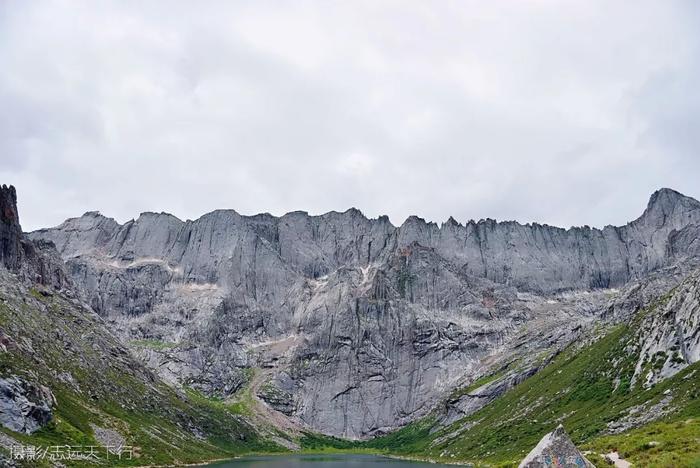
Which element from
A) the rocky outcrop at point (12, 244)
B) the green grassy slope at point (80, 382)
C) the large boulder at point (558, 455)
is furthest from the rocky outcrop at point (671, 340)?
the rocky outcrop at point (12, 244)

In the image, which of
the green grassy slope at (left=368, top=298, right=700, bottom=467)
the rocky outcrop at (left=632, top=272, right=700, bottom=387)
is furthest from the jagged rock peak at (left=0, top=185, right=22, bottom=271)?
the rocky outcrop at (left=632, top=272, right=700, bottom=387)

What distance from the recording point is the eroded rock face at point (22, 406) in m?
101

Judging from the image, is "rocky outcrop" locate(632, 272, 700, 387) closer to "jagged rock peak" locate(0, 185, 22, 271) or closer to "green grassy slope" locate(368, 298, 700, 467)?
"green grassy slope" locate(368, 298, 700, 467)

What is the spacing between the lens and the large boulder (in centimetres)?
3069

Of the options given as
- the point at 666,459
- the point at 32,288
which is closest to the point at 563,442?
the point at 666,459

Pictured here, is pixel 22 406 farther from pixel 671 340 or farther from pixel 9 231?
pixel 671 340

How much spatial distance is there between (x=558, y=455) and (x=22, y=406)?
104844 millimetres

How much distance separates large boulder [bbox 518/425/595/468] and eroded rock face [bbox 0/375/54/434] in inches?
3868

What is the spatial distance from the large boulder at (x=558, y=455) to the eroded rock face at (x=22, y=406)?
98247 mm

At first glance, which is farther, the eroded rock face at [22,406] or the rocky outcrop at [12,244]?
the rocky outcrop at [12,244]

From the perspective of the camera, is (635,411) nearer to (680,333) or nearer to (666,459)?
(680,333)

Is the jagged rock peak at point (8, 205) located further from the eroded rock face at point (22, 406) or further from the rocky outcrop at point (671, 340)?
the rocky outcrop at point (671, 340)

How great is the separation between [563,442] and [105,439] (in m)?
124

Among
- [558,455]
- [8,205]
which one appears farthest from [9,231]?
[558,455]
